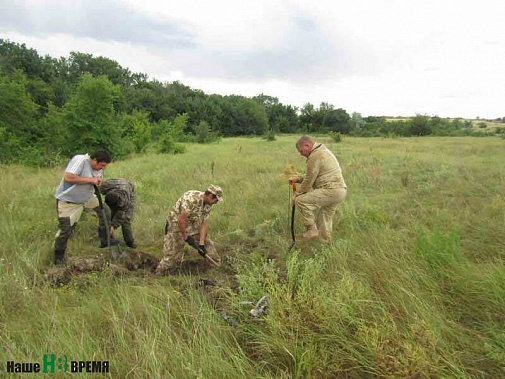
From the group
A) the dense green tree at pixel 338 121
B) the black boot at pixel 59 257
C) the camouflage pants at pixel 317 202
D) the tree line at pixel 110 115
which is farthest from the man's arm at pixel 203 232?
the dense green tree at pixel 338 121

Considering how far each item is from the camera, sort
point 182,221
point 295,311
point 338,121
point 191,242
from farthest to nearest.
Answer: point 338,121
point 191,242
point 182,221
point 295,311

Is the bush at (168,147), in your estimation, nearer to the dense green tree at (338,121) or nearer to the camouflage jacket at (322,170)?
the camouflage jacket at (322,170)

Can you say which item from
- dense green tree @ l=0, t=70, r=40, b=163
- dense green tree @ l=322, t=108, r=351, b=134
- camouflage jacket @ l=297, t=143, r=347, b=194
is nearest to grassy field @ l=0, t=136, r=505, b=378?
camouflage jacket @ l=297, t=143, r=347, b=194

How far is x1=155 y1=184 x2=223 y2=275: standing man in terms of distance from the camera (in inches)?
152

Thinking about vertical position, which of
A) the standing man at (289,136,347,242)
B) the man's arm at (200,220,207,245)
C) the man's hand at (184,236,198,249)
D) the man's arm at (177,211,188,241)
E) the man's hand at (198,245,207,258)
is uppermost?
the standing man at (289,136,347,242)

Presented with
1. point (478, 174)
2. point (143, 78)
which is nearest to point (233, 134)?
point (143, 78)

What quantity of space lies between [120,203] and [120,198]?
0.27ft

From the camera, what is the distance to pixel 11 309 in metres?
2.66

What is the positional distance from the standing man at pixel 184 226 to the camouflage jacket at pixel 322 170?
1393 mm

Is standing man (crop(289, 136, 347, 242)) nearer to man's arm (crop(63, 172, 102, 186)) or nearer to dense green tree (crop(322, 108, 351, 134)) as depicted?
man's arm (crop(63, 172, 102, 186))

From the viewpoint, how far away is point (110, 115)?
15.4 metres

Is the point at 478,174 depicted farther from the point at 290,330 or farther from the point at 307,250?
the point at 290,330

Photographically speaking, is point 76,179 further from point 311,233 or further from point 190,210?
point 311,233

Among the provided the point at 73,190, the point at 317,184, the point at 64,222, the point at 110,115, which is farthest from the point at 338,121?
the point at 64,222
